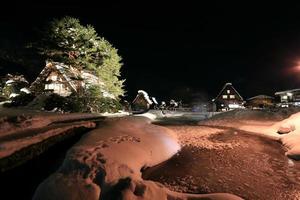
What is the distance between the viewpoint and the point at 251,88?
64.2 meters

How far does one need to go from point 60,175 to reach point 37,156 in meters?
3.68

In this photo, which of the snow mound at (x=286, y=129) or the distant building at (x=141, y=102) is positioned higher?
the distant building at (x=141, y=102)

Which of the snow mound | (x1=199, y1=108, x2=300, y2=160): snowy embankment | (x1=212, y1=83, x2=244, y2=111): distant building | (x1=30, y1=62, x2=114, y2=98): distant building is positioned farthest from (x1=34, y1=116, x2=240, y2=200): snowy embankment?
(x1=212, y1=83, x2=244, y2=111): distant building

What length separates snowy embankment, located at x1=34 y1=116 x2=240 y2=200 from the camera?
17.7 ft

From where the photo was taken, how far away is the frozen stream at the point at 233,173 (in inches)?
283

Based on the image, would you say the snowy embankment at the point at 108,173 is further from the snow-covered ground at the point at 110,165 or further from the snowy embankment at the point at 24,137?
the snowy embankment at the point at 24,137

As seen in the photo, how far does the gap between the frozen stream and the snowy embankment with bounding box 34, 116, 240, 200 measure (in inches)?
33.5

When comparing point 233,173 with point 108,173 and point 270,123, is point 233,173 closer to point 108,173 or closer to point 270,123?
point 108,173

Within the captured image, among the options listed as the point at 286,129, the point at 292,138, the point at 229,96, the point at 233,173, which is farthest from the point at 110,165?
the point at 229,96

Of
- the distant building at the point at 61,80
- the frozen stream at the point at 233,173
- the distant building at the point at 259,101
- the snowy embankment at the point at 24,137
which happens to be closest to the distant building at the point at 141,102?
the distant building at the point at 259,101

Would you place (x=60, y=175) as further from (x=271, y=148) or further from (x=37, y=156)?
(x=271, y=148)

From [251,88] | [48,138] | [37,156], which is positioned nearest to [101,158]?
[37,156]

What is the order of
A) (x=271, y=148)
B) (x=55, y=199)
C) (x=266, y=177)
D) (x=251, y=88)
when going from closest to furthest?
1. (x=55, y=199)
2. (x=266, y=177)
3. (x=271, y=148)
4. (x=251, y=88)

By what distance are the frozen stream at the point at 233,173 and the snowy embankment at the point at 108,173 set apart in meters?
0.85
